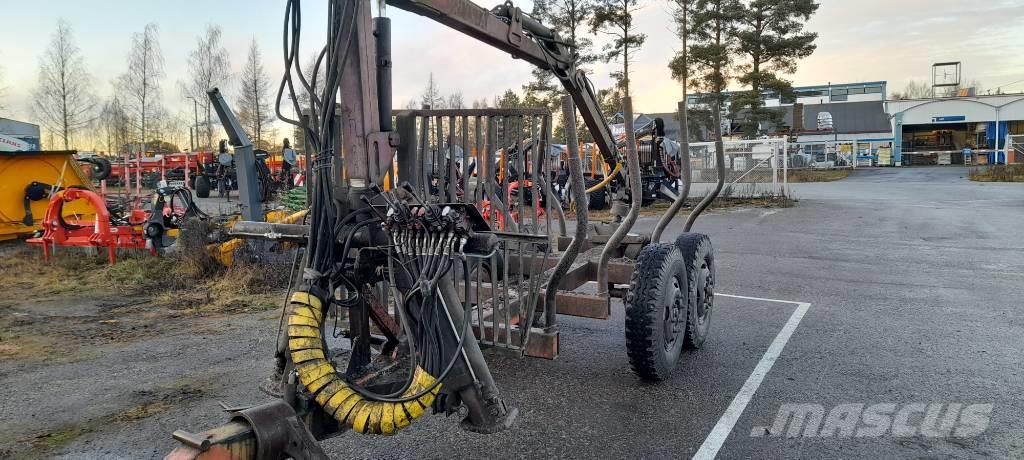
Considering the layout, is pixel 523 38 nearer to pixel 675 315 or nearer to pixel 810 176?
pixel 675 315

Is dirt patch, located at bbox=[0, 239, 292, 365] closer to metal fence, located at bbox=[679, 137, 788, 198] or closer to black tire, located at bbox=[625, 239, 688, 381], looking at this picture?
black tire, located at bbox=[625, 239, 688, 381]

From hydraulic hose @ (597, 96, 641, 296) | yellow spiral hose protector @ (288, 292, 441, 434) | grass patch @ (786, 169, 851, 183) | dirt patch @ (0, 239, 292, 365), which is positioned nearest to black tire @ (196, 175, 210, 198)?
dirt patch @ (0, 239, 292, 365)

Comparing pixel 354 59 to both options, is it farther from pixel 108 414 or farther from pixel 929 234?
pixel 929 234

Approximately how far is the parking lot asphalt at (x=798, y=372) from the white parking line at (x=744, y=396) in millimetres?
40

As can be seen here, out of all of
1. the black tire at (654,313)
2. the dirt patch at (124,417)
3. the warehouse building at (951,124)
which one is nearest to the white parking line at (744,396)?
the black tire at (654,313)

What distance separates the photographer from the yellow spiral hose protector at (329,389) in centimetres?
279

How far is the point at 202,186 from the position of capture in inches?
1049

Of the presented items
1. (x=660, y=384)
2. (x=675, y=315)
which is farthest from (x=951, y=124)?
(x=660, y=384)

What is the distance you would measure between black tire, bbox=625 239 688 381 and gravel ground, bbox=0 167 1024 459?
216 millimetres

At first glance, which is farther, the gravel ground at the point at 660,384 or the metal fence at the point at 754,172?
the metal fence at the point at 754,172

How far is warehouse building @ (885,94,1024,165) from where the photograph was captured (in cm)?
5388

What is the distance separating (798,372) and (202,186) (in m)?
26.4

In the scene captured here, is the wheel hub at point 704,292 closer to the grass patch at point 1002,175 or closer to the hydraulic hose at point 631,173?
the hydraulic hose at point 631,173

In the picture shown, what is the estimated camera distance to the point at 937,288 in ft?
26.5
